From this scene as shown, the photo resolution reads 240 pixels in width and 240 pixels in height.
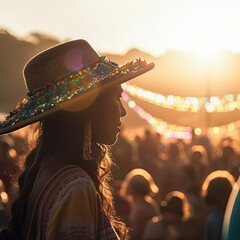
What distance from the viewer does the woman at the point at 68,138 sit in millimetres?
2432

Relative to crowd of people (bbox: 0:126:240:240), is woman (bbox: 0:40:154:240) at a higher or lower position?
higher

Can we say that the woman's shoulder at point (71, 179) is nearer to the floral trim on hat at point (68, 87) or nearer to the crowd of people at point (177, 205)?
the floral trim on hat at point (68, 87)

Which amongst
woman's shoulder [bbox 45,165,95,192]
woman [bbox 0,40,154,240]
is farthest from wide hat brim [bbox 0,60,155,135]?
woman's shoulder [bbox 45,165,95,192]

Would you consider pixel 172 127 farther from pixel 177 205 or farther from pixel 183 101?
pixel 177 205

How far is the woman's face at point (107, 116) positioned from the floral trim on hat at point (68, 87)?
77mm

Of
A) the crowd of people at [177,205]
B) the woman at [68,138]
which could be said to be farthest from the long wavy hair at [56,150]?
the crowd of people at [177,205]

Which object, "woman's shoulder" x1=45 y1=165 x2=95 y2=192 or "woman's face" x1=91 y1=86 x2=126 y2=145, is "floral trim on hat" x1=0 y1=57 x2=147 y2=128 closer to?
"woman's face" x1=91 y1=86 x2=126 y2=145

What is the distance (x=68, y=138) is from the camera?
2623mm

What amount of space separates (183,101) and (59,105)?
17.0m

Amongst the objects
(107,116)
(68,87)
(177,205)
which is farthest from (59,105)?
(177,205)

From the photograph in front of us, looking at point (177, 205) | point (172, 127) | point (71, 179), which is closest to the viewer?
point (71, 179)

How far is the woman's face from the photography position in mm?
2676

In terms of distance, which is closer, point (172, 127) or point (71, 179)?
point (71, 179)

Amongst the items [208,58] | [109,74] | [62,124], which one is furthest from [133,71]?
[208,58]
